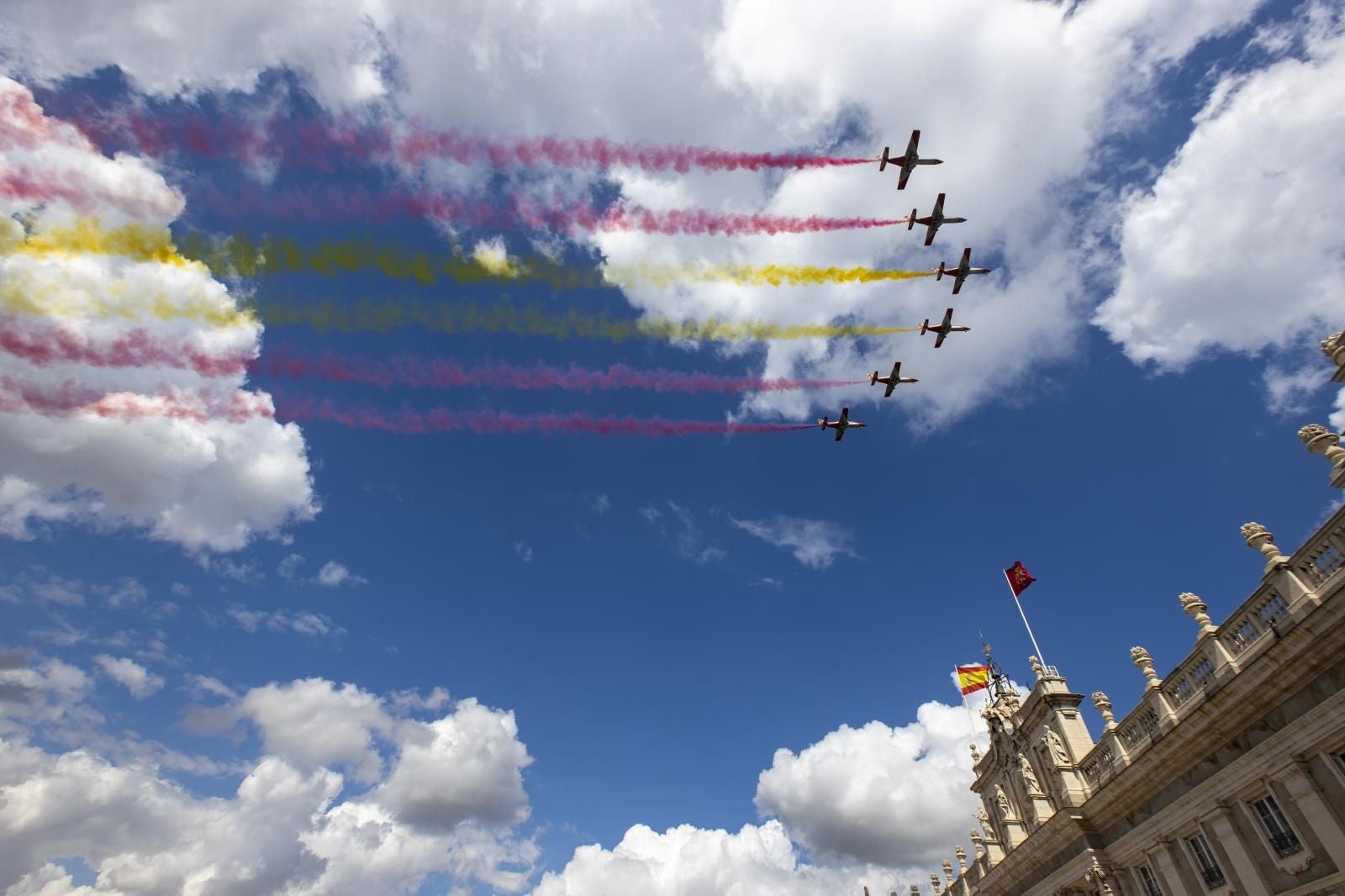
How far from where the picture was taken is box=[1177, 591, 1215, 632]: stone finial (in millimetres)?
24677

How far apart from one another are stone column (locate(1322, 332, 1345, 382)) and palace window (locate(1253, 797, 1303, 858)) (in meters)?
12.7

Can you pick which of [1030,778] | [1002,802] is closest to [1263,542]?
[1030,778]

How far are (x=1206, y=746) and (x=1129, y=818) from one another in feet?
23.9

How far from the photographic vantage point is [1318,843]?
20188mm

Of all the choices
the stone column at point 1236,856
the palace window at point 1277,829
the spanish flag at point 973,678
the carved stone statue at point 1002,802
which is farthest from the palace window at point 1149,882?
the spanish flag at point 973,678

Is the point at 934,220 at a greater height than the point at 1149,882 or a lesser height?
greater

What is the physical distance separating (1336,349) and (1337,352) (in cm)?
10

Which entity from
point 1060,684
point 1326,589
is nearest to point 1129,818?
point 1060,684

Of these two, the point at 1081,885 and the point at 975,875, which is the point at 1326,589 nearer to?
the point at 1081,885

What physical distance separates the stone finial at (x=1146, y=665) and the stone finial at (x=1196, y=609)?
136 inches

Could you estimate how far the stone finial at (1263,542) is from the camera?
21.6 m

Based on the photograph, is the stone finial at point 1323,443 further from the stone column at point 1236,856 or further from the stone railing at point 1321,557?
the stone column at point 1236,856

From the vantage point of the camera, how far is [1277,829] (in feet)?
71.5

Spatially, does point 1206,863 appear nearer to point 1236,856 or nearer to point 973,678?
point 1236,856
